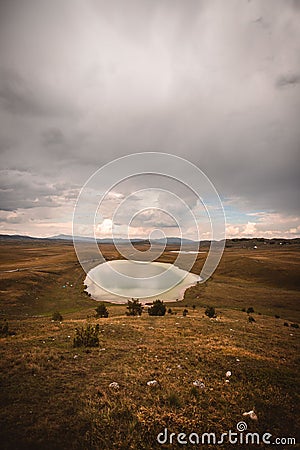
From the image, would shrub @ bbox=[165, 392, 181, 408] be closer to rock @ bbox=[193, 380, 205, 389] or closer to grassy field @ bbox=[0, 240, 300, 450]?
grassy field @ bbox=[0, 240, 300, 450]

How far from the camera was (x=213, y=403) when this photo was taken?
8.20 metres

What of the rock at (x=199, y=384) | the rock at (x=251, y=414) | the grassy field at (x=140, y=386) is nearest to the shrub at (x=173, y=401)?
the grassy field at (x=140, y=386)

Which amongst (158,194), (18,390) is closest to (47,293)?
(158,194)

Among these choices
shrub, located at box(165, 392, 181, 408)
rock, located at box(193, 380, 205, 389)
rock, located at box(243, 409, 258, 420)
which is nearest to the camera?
rock, located at box(243, 409, 258, 420)

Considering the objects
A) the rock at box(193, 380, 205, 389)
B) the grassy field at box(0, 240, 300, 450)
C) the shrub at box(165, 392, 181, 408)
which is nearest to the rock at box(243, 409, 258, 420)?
the grassy field at box(0, 240, 300, 450)

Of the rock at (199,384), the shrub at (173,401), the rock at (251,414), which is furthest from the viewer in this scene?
the rock at (199,384)

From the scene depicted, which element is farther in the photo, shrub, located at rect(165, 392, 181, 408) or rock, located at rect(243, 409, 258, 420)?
shrub, located at rect(165, 392, 181, 408)

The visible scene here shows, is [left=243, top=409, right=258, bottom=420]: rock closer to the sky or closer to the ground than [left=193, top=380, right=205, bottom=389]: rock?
→ closer to the sky

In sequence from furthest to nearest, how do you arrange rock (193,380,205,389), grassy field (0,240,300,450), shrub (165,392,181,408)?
rock (193,380,205,389) < shrub (165,392,181,408) < grassy field (0,240,300,450)

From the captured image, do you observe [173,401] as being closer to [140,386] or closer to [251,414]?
[140,386]

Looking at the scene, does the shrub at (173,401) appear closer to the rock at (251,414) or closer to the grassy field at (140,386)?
the grassy field at (140,386)

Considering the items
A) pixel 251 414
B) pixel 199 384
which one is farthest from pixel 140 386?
pixel 251 414

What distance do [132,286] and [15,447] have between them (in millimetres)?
58583

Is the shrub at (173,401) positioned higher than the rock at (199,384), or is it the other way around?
the shrub at (173,401)
